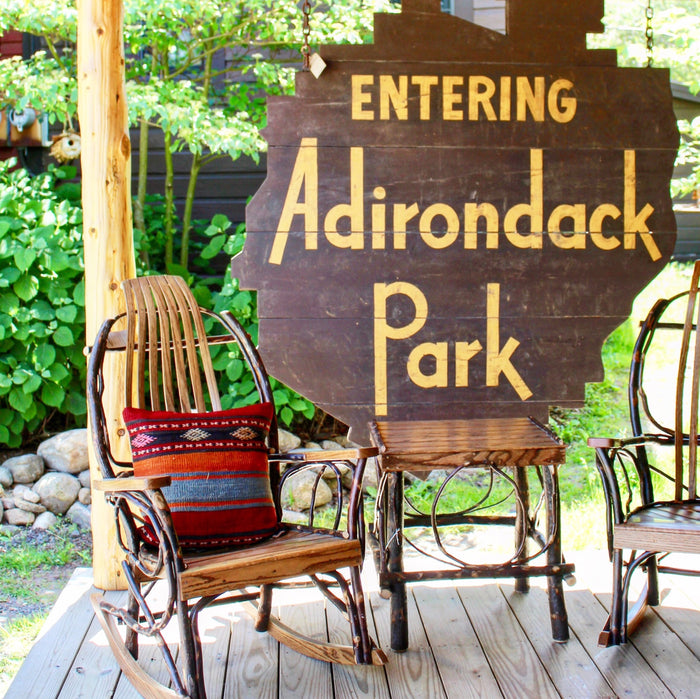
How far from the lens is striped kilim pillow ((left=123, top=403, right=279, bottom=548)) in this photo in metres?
2.21

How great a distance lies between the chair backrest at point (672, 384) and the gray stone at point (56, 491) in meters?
2.77

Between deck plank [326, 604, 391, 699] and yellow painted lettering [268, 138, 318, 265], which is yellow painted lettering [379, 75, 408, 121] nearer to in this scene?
yellow painted lettering [268, 138, 318, 265]

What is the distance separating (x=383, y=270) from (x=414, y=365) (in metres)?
0.35

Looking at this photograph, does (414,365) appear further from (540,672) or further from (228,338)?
(540,672)

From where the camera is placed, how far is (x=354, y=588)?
2234 mm

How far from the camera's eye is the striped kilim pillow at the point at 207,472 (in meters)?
2.21

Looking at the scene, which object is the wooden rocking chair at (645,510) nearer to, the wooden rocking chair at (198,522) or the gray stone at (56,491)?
the wooden rocking chair at (198,522)

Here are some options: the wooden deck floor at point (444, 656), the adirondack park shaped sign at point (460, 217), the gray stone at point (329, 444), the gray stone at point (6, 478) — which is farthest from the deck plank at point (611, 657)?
the gray stone at point (6, 478)

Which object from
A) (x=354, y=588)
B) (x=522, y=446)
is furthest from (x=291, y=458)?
(x=522, y=446)

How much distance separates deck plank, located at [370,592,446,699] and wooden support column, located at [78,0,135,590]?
0.94 meters

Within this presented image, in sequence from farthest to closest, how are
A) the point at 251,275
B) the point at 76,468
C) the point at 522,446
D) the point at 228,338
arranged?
the point at 76,468
the point at 251,275
the point at 228,338
the point at 522,446

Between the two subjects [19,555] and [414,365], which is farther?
[19,555]

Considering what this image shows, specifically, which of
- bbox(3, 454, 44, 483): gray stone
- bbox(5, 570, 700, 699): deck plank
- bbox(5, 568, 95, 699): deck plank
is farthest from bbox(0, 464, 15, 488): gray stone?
bbox(5, 570, 700, 699): deck plank

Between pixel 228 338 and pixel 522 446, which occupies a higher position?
pixel 228 338
